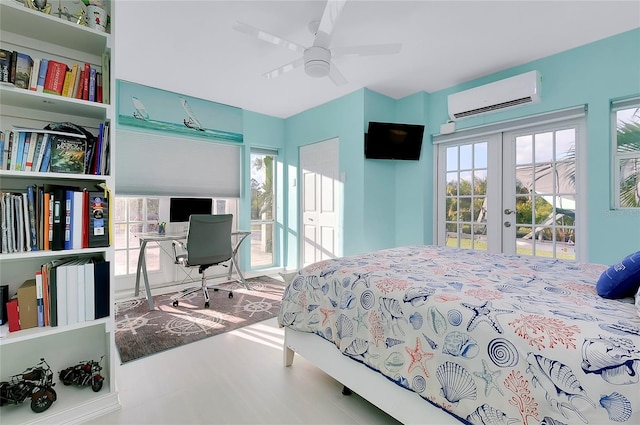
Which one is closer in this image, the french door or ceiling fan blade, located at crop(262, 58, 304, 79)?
ceiling fan blade, located at crop(262, 58, 304, 79)

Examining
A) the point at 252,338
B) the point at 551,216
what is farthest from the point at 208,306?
the point at 551,216

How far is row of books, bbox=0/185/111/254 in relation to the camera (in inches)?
55.3

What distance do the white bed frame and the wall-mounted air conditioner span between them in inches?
113

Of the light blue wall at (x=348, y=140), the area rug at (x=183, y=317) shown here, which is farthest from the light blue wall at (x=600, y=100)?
the area rug at (x=183, y=317)

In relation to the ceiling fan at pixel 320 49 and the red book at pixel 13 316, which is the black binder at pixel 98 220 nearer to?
the red book at pixel 13 316

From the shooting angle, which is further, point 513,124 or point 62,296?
point 513,124

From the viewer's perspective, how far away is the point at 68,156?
1.54m

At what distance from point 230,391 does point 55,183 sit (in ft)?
5.21

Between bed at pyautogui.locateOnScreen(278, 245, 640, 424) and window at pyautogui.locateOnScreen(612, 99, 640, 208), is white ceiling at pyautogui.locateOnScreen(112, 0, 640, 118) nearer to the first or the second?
window at pyautogui.locateOnScreen(612, 99, 640, 208)

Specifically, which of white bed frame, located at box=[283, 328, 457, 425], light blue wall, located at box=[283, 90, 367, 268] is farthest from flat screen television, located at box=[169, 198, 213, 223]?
white bed frame, located at box=[283, 328, 457, 425]

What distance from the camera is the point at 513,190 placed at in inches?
126

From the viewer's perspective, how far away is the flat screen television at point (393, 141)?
3.57 metres

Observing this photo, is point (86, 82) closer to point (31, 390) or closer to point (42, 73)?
point (42, 73)

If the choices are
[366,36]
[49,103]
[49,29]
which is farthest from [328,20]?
[49,103]
